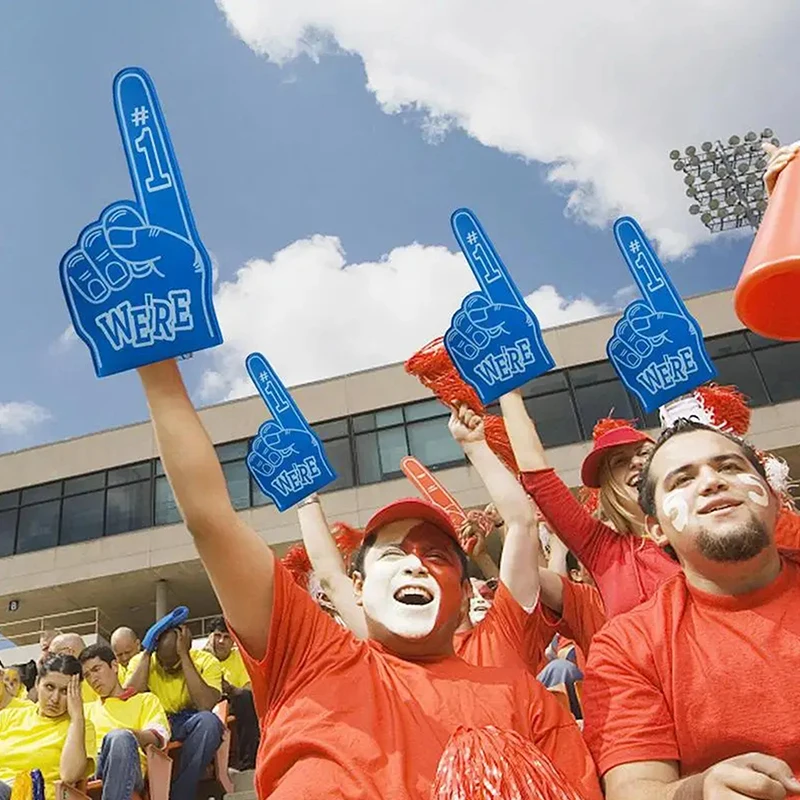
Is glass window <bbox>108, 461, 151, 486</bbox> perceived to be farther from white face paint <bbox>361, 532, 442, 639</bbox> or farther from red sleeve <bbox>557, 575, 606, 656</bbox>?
white face paint <bbox>361, 532, 442, 639</bbox>

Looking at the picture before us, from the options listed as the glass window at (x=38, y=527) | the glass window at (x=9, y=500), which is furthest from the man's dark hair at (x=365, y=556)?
the glass window at (x=9, y=500)

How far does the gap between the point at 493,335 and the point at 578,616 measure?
1.23m

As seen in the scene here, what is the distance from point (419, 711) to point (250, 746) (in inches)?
186

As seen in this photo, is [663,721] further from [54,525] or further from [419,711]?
[54,525]

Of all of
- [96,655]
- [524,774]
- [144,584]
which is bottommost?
[524,774]

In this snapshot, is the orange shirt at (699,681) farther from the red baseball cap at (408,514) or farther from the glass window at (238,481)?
the glass window at (238,481)

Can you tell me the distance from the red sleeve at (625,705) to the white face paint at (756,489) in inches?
16.1

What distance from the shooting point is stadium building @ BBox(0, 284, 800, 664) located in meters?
17.3

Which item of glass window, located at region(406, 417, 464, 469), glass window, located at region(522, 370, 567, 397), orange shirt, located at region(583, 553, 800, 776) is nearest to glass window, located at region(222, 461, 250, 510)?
glass window, located at region(406, 417, 464, 469)

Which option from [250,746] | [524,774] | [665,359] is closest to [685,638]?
[524,774]

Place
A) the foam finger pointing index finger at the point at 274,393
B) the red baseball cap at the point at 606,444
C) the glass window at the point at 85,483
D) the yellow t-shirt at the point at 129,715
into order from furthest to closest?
the glass window at the point at 85,483, the yellow t-shirt at the point at 129,715, the foam finger pointing index finger at the point at 274,393, the red baseball cap at the point at 606,444

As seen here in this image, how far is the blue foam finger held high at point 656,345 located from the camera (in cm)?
411

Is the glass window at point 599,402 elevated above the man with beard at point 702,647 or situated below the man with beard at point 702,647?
above

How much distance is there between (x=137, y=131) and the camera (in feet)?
7.13
